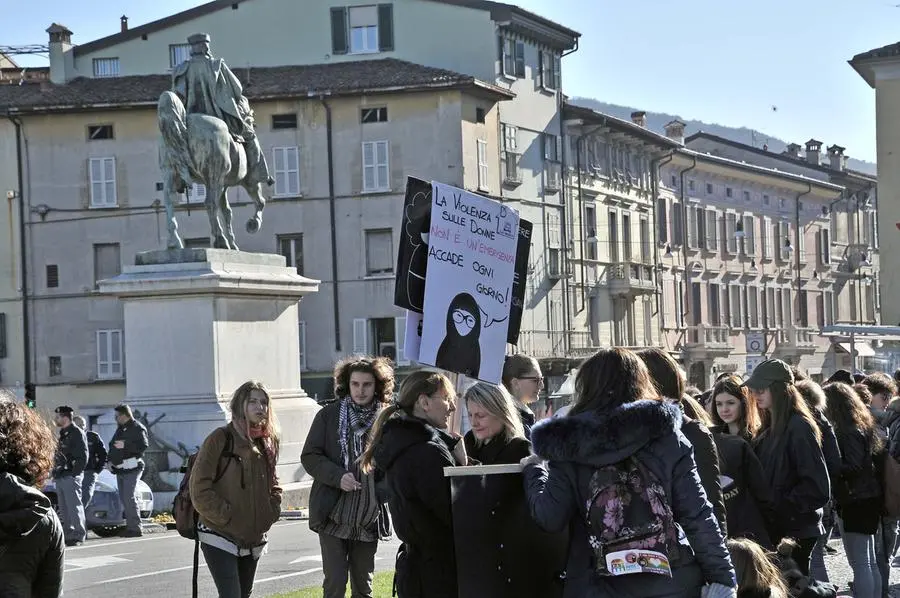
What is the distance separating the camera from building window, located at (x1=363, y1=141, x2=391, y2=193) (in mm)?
55531

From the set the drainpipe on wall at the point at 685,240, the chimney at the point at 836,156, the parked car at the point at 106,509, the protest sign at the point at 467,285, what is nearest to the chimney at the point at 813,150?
the chimney at the point at 836,156

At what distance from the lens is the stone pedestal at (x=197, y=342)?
21.8 m

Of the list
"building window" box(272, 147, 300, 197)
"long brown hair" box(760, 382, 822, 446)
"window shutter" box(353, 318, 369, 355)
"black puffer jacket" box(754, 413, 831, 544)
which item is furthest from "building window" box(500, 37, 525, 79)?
"black puffer jacket" box(754, 413, 831, 544)

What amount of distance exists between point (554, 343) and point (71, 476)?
4234 cm

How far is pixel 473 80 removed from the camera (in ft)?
179

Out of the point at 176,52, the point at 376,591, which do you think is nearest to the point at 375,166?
the point at 176,52

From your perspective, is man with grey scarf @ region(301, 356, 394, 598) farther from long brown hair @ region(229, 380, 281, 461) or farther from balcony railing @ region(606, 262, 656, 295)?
balcony railing @ region(606, 262, 656, 295)

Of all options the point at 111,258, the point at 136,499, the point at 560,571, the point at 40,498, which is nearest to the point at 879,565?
→ the point at 560,571

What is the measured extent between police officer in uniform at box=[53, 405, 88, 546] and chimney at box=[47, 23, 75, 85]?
4129 centimetres

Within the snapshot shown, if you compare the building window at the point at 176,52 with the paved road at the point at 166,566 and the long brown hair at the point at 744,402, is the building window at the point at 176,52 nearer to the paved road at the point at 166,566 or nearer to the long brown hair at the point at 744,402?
the paved road at the point at 166,566

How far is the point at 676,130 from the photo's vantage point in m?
80.4

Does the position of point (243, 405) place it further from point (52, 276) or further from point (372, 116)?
point (52, 276)

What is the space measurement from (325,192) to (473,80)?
5.91m

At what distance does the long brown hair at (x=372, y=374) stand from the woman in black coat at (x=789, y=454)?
6.70 feet
